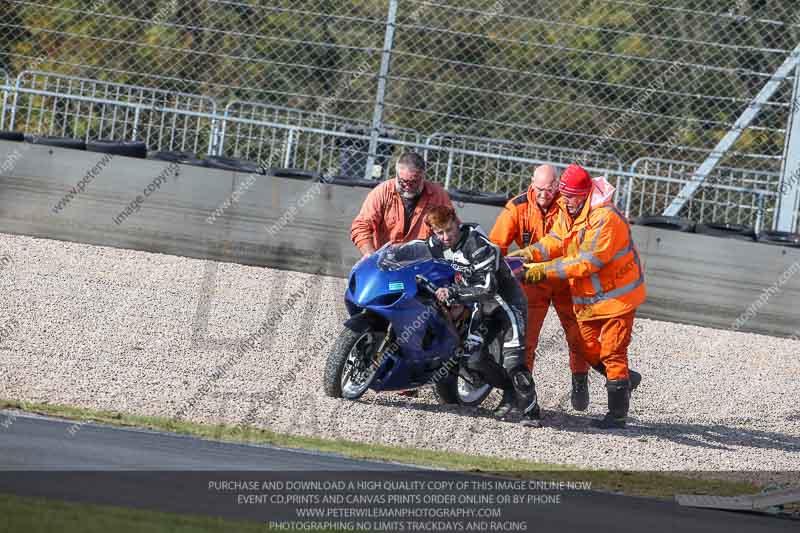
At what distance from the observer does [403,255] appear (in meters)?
9.34

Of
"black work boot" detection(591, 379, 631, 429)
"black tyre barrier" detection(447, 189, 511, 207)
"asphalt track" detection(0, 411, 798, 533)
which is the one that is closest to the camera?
"asphalt track" detection(0, 411, 798, 533)

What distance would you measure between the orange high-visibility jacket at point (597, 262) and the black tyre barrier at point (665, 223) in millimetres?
4600

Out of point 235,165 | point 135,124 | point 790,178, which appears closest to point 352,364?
point 235,165

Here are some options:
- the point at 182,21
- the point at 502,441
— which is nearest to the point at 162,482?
the point at 502,441

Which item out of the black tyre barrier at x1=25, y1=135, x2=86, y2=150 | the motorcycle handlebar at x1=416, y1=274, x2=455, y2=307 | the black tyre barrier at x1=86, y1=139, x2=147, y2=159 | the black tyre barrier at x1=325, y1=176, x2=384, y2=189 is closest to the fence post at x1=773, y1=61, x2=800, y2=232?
the black tyre barrier at x1=325, y1=176, x2=384, y2=189

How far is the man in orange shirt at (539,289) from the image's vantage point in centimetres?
1026

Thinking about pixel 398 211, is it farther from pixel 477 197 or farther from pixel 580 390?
pixel 477 197

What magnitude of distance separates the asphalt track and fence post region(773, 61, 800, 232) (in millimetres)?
8319

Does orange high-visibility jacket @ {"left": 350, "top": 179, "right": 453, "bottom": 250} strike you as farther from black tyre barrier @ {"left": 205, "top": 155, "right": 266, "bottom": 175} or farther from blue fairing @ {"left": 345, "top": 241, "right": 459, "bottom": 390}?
black tyre barrier @ {"left": 205, "top": 155, "right": 266, "bottom": 175}

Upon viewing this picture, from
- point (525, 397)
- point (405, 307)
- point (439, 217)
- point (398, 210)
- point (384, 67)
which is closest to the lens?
point (405, 307)

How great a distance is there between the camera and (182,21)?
1905 centimetres

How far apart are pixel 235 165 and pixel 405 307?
19.9 feet

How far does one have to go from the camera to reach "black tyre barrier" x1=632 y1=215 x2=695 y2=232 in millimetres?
14422

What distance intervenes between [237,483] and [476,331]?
351 cm
